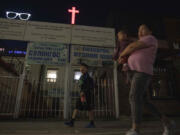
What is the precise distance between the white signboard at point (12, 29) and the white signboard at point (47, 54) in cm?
55

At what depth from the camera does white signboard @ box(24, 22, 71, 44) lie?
4.69 metres

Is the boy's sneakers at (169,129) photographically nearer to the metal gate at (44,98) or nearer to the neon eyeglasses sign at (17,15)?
the metal gate at (44,98)

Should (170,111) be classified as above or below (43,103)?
below

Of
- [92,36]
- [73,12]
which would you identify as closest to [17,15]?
[73,12]

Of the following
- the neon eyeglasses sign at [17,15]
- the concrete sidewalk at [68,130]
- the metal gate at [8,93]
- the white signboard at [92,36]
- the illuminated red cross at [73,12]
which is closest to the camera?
the concrete sidewalk at [68,130]

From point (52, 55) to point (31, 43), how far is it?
34.3 inches

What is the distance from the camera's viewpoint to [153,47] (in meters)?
1.79

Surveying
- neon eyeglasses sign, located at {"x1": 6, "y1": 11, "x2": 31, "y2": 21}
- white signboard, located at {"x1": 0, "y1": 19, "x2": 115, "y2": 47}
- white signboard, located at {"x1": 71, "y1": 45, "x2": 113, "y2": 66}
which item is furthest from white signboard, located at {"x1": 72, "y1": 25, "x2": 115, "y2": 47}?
neon eyeglasses sign, located at {"x1": 6, "y1": 11, "x2": 31, "y2": 21}

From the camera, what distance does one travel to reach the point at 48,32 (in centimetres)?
479

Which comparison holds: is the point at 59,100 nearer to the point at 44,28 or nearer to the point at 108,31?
the point at 44,28

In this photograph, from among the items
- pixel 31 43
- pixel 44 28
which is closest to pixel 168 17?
pixel 44 28

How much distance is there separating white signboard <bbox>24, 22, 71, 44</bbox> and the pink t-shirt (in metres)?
3.43

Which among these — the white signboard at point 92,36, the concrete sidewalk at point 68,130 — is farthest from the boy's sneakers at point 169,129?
the white signboard at point 92,36

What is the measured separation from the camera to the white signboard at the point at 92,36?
488 centimetres
